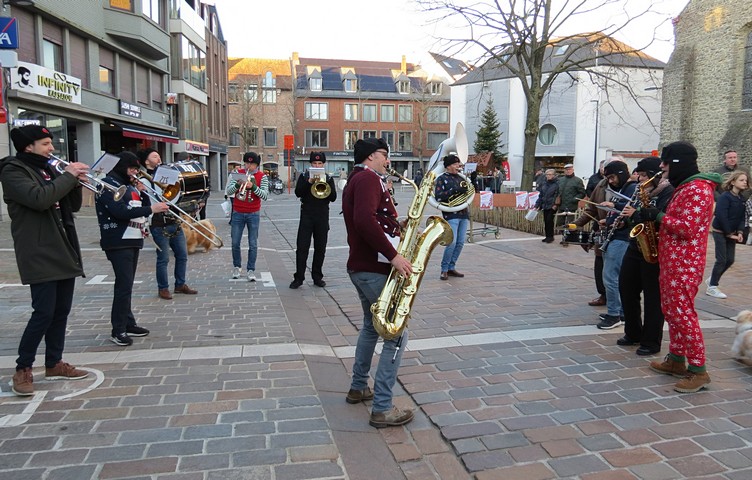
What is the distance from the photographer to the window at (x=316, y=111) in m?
60.1

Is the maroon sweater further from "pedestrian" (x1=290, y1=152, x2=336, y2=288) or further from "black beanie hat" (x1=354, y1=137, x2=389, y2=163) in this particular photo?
"pedestrian" (x1=290, y1=152, x2=336, y2=288)

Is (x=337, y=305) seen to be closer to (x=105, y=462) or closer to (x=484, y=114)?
(x=105, y=462)

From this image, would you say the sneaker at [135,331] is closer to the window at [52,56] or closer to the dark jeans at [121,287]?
the dark jeans at [121,287]

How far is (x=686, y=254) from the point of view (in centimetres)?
416

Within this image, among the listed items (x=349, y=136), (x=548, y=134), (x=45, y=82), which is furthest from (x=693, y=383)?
(x=349, y=136)

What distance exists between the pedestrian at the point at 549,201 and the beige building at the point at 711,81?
12883mm

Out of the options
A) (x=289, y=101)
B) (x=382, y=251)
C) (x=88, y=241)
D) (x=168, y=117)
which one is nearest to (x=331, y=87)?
(x=289, y=101)

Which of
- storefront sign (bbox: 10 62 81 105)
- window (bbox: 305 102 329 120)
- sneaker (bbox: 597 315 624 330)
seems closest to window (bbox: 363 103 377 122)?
window (bbox: 305 102 329 120)

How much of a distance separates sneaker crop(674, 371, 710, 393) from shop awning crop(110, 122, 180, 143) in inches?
893

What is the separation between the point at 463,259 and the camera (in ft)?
33.5

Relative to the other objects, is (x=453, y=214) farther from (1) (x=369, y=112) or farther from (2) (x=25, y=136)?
(1) (x=369, y=112)

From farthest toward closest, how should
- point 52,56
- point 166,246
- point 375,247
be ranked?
point 52,56 → point 166,246 → point 375,247

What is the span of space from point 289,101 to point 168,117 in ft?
103

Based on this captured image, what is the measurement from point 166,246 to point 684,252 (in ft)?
18.7
